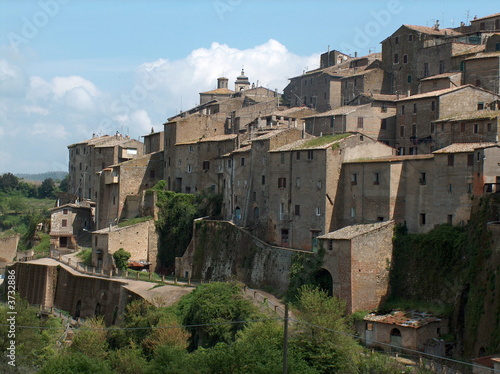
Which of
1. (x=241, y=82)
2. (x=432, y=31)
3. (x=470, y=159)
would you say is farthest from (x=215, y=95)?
(x=470, y=159)

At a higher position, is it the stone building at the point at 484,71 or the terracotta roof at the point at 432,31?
the terracotta roof at the point at 432,31

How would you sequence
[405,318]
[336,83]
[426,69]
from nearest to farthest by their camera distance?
[405,318] < [426,69] < [336,83]

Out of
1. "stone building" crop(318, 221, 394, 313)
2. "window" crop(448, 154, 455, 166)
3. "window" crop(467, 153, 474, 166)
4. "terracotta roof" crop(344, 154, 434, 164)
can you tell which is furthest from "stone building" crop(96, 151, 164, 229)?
"window" crop(467, 153, 474, 166)

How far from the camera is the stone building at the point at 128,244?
61688mm

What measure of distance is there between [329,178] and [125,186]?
24.6 meters

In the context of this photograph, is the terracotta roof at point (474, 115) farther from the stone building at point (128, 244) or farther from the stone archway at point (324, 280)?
the stone building at point (128, 244)

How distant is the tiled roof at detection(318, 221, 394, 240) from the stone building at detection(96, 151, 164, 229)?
24648 mm

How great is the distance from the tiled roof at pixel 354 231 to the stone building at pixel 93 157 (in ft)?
114

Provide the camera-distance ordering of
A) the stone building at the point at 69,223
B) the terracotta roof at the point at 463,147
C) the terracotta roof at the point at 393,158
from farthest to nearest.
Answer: the stone building at the point at 69,223
the terracotta roof at the point at 393,158
the terracotta roof at the point at 463,147

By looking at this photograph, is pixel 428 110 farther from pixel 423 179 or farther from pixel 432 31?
pixel 432 31

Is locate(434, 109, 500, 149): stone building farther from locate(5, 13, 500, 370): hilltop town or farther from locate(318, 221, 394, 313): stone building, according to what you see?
locate(318, 221, 394, 313): stone building

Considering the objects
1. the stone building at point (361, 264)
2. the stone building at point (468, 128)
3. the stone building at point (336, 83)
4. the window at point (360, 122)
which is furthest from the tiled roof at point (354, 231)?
the stone building at point (336, 83)

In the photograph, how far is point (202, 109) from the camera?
8044cm

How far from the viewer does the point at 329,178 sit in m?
50.0
